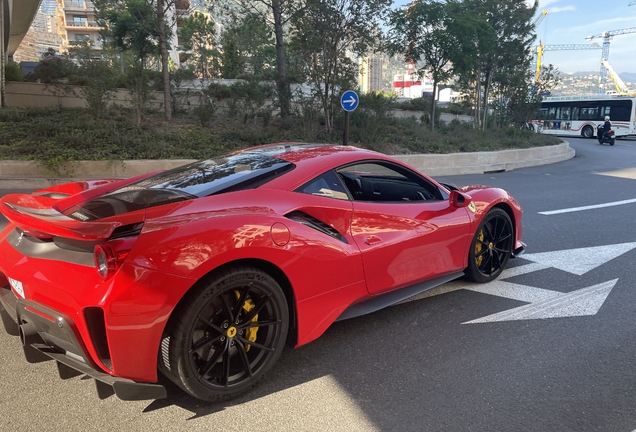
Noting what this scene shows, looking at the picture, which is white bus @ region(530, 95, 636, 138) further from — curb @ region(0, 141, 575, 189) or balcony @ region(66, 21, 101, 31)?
balcony @ region(66, 21, 101, 31)

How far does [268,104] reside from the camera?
15414mm

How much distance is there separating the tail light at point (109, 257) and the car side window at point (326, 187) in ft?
3.81

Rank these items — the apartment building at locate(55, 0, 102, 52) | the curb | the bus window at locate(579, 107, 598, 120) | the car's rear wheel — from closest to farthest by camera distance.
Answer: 1. the car's rear wheel
2. the curb
3. the bus window at locate(579, 107, 598, 120)
4. the apartment building at locate(55, 0, 102, 52)

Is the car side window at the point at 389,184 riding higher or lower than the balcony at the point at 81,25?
lower

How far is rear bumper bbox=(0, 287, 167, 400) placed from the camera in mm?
2227

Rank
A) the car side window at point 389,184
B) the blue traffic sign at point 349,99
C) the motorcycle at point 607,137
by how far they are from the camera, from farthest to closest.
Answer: the motorcycle at point 607,137, the blue traffic sign at point 349,99, the car side window at point 389,184

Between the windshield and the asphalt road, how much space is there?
3.52 ft

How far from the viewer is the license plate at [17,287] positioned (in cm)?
251

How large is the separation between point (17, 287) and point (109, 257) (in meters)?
0.80

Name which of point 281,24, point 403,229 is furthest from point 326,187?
point 281,24

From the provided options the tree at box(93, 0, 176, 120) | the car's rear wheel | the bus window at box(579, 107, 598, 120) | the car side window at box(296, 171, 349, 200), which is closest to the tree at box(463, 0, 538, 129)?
the tree at box(93, 0, 176, 120)

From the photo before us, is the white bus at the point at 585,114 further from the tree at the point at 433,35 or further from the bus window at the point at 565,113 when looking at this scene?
the tree at the point at 433,35

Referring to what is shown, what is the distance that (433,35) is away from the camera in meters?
17.0

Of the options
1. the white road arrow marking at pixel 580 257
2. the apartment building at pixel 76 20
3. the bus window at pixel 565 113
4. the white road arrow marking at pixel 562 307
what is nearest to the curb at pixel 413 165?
the white road arrow marking at pixel 580 257
